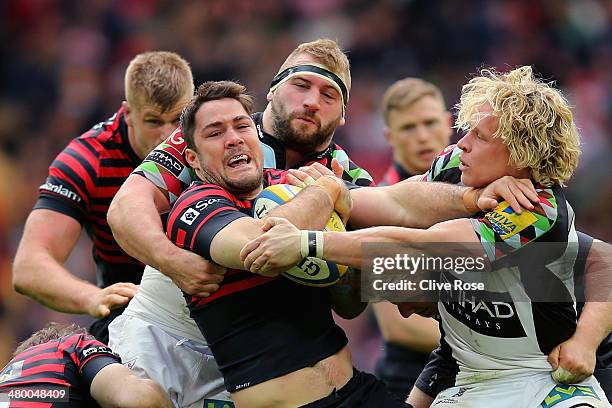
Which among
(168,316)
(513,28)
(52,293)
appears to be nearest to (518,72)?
(168,316)

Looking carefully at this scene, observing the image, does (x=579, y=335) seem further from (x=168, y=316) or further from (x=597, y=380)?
(x=168, y=316)

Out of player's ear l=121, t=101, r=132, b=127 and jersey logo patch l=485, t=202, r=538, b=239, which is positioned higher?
player's ear l=121, t=101, r=132, b=127

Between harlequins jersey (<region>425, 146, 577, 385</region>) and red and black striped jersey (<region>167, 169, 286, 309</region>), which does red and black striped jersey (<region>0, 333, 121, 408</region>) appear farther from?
harlequins jersey (<region>425, 146, 577, 385</region>)

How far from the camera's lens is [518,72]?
537 centimetres

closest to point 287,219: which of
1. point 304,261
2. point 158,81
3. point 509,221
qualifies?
point 304,261

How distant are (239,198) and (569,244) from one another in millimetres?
1636

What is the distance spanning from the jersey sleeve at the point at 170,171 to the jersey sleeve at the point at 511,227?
1.76 metres

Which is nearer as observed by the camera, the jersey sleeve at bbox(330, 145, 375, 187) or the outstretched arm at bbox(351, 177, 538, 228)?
the outstretched arm at bbox(351, 177, 538, 228)

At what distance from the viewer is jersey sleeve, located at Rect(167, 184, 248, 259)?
508 cm

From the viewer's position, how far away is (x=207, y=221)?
5.09 m

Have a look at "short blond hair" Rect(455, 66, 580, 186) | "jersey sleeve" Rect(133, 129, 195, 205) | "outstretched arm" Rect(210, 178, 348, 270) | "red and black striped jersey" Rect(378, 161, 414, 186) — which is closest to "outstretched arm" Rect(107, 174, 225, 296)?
"jersey sleeve" Rect(133, 129, 195, 205)

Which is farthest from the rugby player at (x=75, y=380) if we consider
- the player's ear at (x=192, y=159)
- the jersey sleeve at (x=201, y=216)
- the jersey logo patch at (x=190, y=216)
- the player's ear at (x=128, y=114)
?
the player's ear at (x=128, y=114)

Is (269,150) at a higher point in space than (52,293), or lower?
higher

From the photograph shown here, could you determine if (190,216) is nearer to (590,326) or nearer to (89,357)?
(89,357)
